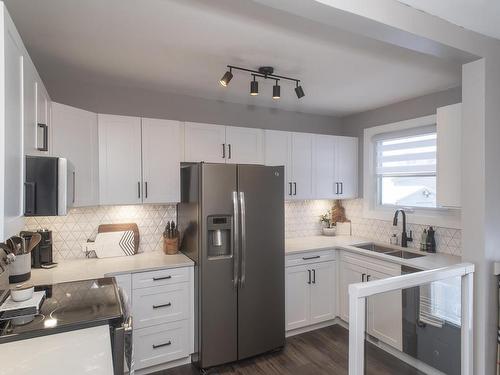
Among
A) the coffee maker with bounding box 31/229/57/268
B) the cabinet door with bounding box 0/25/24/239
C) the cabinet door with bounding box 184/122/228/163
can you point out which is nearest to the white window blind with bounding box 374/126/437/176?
the cabinet door with bounding box 184/122/228/163

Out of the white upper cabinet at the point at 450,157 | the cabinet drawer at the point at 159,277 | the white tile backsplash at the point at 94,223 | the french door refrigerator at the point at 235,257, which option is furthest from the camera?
the white tile backsplash at the point at 94,223

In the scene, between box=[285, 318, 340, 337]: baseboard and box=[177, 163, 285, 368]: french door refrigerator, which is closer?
box=[177, 163, 285, 368]: french door refrigerator

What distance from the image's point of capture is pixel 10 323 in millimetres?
1507

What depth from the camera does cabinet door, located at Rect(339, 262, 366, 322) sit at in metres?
3.13

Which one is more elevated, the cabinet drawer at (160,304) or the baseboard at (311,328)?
the cabinet drawer at (160,304)

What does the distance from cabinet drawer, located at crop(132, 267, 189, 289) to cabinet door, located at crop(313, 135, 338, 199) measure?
1.83 m

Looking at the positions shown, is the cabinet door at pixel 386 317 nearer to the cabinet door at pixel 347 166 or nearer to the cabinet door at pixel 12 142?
the cabinet door at pixel 12 142

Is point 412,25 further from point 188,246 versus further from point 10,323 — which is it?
point 10,323

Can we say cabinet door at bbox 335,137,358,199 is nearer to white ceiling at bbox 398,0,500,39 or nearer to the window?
the window

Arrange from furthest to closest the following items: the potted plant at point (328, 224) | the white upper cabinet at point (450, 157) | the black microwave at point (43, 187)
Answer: the potted plant at point (328, 224)
the white upper cabinet at point (450, 157)
the black microwave at point (43, 187)

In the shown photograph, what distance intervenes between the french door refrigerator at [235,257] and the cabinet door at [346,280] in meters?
0.82

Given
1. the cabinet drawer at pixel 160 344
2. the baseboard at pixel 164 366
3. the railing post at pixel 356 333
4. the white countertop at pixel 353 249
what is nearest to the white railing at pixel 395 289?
the railing post at pixel 356 333

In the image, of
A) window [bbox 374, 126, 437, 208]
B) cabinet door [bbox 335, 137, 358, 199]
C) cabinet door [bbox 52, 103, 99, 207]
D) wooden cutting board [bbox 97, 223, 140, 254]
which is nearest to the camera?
cabinet door [bbox 52, 103, 99, 207]

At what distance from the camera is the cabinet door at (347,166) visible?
12.4ft
